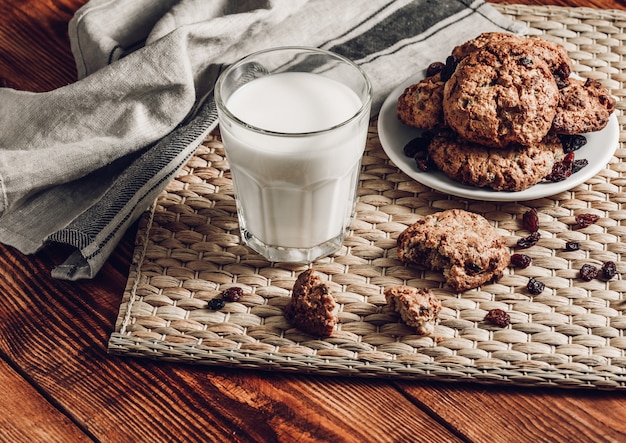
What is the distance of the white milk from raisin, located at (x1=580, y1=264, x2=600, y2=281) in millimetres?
454

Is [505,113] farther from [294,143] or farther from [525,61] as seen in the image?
[294,143]

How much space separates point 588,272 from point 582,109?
327 mm

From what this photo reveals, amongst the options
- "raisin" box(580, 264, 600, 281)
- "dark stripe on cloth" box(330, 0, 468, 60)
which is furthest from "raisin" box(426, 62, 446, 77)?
"raisin" box(580, 264, 600, 281)

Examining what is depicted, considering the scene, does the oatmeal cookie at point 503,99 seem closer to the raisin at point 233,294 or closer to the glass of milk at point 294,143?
the glass of milk at point 294,143

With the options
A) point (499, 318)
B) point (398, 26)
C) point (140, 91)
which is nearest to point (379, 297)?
point (499, 318)

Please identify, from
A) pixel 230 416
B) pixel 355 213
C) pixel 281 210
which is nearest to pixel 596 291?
pixel 355 213

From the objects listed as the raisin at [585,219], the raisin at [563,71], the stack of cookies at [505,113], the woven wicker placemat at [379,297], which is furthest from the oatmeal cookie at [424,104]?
the raisin at [585,219]

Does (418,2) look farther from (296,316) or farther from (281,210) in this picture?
(296,316)

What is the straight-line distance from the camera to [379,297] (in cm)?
148

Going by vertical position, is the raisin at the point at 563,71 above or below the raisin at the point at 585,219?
above

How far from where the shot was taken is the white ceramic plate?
5.14ft

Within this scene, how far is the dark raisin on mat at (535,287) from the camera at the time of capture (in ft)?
4.83

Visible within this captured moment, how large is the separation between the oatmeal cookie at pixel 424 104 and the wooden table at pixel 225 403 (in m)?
0.54

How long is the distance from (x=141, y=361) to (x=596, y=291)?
0.83 m
